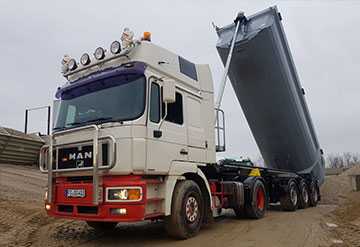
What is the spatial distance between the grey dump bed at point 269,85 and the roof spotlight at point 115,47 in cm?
419

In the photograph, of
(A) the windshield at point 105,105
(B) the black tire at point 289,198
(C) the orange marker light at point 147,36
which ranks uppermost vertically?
(C) the orange marker light at point 147,36

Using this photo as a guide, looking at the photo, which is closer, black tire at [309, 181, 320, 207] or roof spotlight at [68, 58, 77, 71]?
roof spotlight at [68, 58, 77, 71]

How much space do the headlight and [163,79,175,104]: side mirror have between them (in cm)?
154

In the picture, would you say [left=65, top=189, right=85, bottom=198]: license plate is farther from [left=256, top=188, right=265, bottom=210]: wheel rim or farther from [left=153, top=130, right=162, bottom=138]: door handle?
[left=256, top=188, right=265, bottom=210]: wheel rim

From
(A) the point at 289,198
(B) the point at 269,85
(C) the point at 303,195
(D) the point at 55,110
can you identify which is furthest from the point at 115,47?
(C) the point at 303,195

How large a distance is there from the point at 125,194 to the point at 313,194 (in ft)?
32.0

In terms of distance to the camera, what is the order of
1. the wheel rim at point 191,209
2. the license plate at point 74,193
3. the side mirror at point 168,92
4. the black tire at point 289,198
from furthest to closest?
the black tire at point 289,198
the wheel rim at point 191,209
the side mirror at point 168,92
the license plate at point 74,193

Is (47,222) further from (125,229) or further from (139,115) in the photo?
(139,115)

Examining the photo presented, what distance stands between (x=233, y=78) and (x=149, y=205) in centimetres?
560

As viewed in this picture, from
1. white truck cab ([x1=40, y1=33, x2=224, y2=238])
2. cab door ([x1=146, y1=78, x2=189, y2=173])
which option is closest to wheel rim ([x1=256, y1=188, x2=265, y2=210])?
white truck cab ([x1=40, y1=33, x2=224, y2=238])

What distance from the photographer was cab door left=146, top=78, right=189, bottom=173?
623 cm

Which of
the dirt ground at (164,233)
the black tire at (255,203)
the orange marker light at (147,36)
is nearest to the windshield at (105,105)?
the orange marker light at (147,36)

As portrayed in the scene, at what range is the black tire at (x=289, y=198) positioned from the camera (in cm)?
1190

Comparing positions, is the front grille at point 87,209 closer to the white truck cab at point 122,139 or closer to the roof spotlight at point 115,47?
the white truck cab at point 122,139
